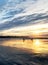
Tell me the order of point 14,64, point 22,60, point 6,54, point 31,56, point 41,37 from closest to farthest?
point 14,64 < point 22,60 < point 31,56 < point 6,54 < point 41,37

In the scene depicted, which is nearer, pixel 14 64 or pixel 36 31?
pixel 14 64

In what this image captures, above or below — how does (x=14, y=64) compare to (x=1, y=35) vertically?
below

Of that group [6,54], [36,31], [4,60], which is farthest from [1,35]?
[4,60]

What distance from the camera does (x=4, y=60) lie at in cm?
1552

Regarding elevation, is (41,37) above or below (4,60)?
above

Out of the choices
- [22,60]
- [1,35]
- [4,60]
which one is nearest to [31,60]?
[22,60]

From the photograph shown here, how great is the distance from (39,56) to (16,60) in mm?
1564

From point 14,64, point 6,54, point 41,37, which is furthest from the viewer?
point 41,37

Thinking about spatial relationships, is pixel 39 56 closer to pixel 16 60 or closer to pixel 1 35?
pixel 16 60

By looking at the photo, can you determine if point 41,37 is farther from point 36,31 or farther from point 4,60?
point 4,60

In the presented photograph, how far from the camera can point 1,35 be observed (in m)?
35.5

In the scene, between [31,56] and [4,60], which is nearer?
[4,60]

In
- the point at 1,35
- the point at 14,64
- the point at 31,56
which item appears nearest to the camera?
the point at 14,64

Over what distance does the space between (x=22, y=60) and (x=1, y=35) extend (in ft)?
67.1
